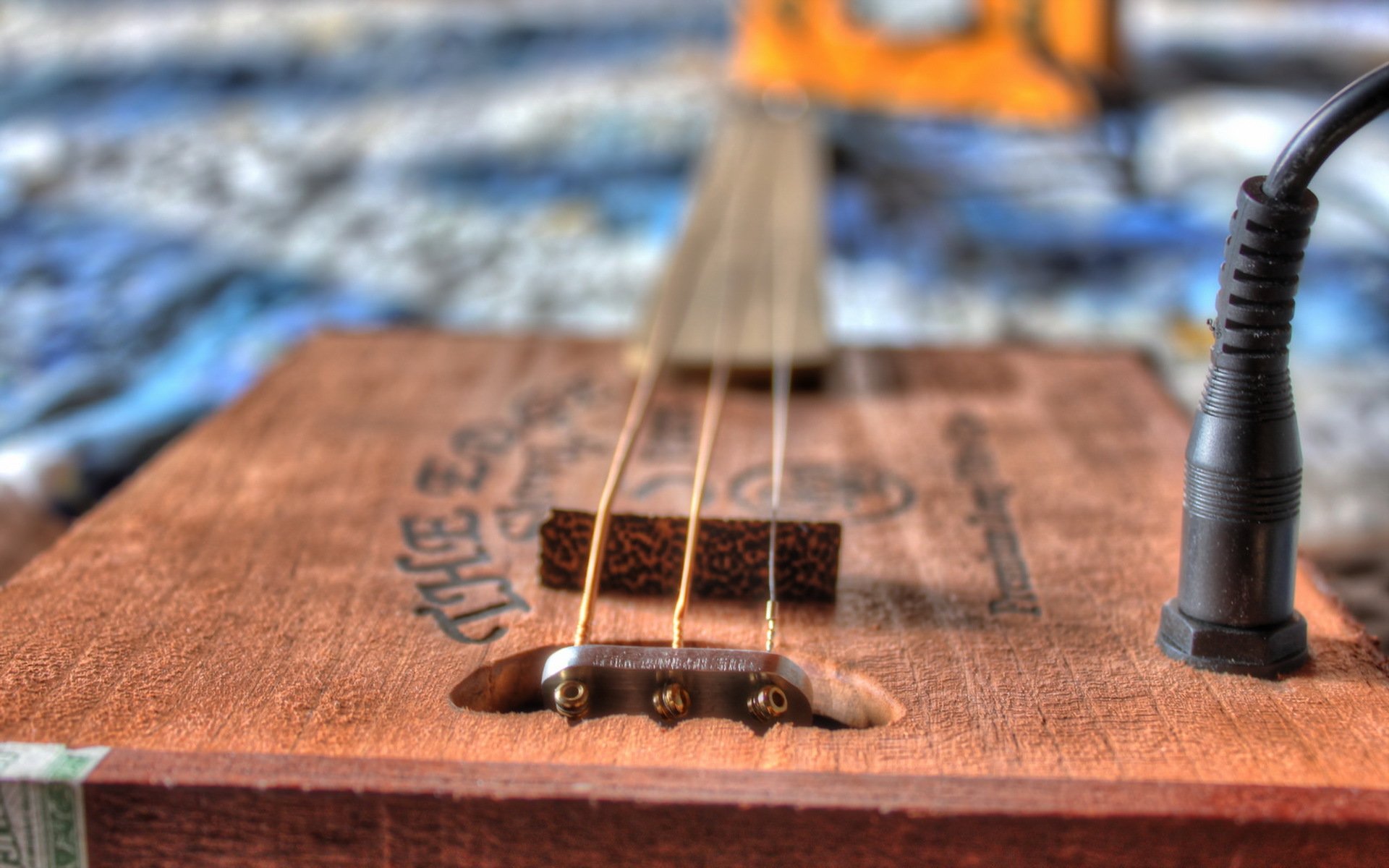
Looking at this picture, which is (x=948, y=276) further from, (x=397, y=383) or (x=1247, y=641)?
(x=1247, y=641)

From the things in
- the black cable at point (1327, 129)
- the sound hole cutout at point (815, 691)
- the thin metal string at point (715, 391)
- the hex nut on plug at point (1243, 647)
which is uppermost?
the black cable at point (1327, 129)

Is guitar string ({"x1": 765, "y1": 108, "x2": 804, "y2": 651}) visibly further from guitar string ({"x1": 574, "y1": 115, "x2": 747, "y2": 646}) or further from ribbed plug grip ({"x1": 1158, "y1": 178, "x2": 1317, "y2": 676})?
ribbed plug grip ({"x1": 1158, "y1": 178, "x2": 1317, "y2": 676})

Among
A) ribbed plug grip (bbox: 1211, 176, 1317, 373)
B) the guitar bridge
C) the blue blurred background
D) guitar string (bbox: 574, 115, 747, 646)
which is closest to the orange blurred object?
the blue blurred background

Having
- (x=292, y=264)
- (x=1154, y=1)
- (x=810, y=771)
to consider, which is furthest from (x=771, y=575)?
(x=1154, y=1)

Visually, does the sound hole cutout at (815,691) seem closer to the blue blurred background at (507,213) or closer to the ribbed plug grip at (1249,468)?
the ribbed plug grip at (1249,468)

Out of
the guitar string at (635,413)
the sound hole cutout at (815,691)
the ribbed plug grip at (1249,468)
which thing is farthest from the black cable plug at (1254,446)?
the guitar string at (635,413)

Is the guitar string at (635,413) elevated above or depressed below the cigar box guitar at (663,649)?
above

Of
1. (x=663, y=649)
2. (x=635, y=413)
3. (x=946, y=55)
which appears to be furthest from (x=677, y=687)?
(x=946, y=55)

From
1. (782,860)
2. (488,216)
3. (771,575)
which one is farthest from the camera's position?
(488,216)
